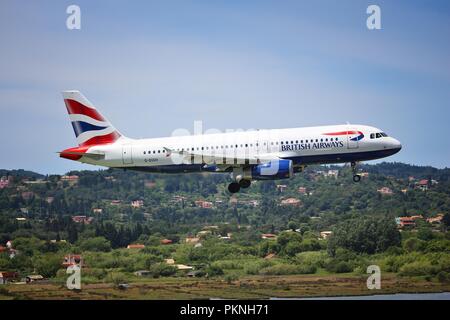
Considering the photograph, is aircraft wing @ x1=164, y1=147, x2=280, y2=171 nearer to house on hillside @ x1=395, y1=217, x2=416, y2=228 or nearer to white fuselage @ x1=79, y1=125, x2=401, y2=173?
white fuselage @ x1=79, y1=125, x2=401, y2=173

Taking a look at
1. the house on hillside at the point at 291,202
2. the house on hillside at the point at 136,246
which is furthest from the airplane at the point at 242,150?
the house on hillside at the point at 291,202

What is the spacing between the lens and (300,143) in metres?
76.6

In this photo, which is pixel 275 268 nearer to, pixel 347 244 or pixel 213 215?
pixel 347 244

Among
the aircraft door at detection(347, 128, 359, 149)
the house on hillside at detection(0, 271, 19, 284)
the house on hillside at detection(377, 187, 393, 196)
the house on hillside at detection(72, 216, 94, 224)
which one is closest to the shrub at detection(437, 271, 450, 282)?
the aircraft door at detection(347, 128, 359, 149)

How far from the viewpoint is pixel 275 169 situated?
76125 millimetres

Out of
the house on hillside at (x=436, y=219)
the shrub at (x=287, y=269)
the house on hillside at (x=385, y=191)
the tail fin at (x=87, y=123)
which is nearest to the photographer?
the tail fin at (x=87, y=123)

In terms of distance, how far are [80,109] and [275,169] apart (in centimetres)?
1984

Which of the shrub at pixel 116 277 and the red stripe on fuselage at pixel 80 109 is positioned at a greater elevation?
the red stripe on fuselage at pixel 80 109

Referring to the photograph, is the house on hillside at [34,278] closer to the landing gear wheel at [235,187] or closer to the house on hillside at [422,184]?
Result: the landing gear wheel at [235,187]

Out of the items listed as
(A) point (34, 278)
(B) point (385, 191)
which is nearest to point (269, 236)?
(A) point (34, 278)

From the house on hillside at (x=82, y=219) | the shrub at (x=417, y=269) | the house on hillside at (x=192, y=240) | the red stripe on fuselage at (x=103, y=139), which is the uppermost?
the red stripe on fuselage at (x=103, y=139)

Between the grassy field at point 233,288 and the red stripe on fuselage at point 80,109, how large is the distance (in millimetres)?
14841

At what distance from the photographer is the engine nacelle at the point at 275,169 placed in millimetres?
76062
